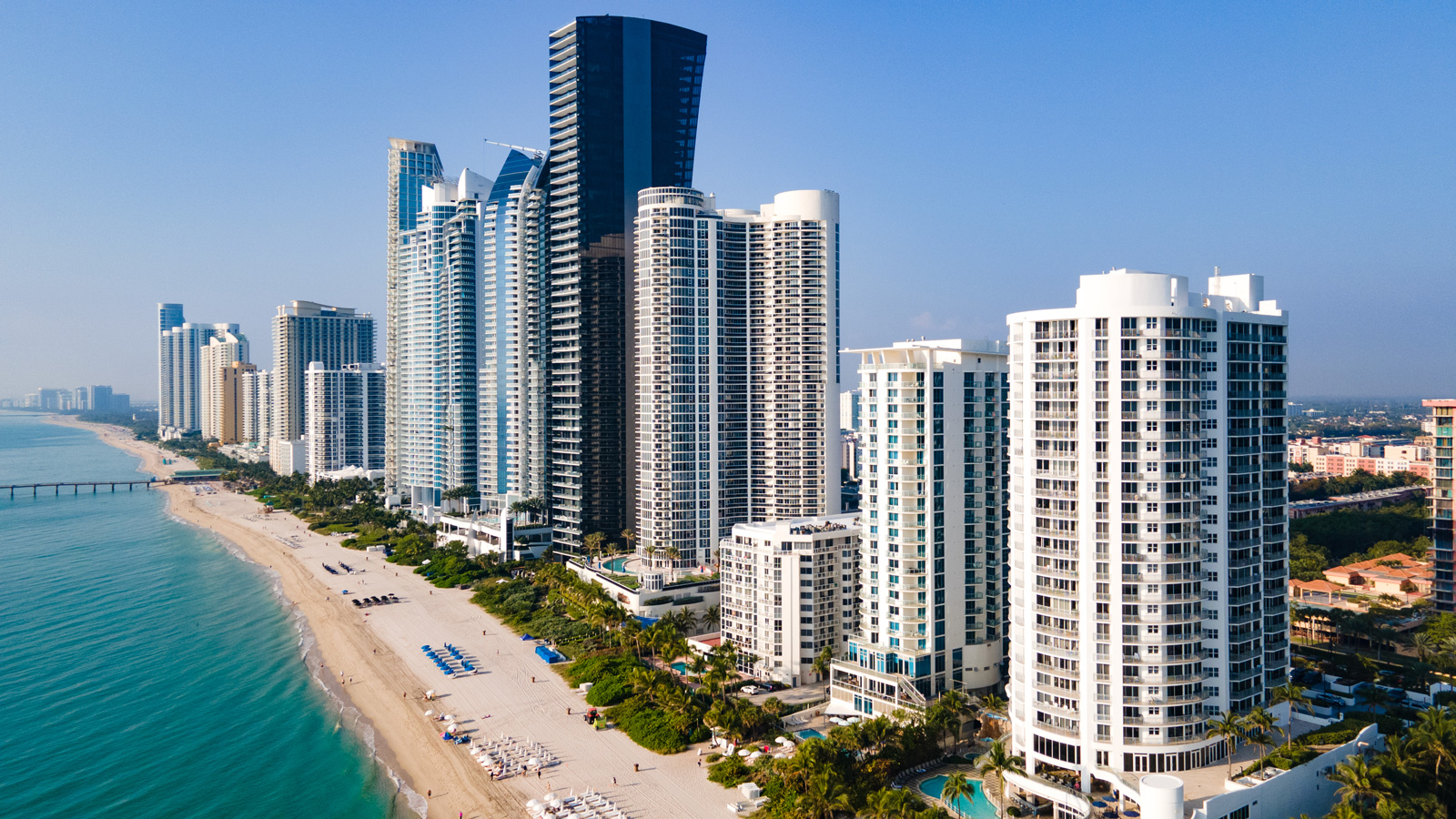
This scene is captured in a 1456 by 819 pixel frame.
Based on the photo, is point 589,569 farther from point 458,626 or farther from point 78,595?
point 78,595

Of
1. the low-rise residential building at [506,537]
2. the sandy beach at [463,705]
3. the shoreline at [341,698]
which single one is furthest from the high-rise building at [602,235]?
the shoreline at [341,698]

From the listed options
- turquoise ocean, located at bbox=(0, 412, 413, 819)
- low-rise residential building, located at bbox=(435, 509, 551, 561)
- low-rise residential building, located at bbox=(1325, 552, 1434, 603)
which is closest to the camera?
turquoise ocean, located at bbox=(0, 412, 413, 819)

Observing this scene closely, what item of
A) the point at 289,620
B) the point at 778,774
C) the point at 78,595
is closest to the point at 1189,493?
the point at 778,774

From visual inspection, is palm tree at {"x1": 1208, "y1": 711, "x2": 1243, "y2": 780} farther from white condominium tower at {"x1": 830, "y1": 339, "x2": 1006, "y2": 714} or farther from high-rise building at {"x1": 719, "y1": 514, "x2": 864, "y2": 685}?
high-rise building at {"x1": 719, "y1": 514, "x2": 864, "y2": 685}

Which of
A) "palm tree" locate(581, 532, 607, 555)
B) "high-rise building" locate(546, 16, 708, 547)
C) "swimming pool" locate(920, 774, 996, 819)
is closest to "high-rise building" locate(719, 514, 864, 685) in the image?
Answer: "swimming pool" locate(920, 774, 996, 819)

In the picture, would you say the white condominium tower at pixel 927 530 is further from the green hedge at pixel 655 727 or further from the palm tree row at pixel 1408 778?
the palm tree row at pixel 1408 778
